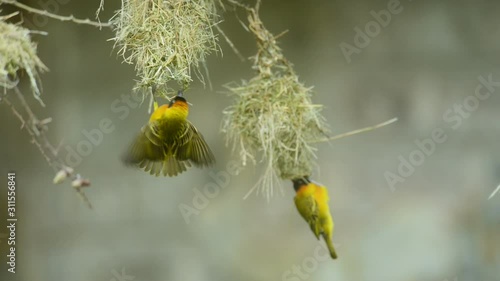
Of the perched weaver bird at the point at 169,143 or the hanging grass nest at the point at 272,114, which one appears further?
the hanging grass nest at the point at 272,114

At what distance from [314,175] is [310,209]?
1.00 meters

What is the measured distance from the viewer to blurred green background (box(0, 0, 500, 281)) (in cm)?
381

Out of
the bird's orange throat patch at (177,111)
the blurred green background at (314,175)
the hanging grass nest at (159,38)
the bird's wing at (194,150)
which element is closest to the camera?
the hanging grass nest at (159,38)

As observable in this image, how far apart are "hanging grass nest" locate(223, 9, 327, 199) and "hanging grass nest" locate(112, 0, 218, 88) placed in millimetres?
318

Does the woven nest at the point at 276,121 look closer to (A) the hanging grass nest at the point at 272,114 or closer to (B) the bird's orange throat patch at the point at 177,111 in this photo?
(A) the hanging grass nest at the point at 272,114

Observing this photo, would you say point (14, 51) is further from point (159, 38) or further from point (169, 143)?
point (169, 143)

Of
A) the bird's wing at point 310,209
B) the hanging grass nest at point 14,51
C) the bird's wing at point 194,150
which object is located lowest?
the bird's wing at point 310,209

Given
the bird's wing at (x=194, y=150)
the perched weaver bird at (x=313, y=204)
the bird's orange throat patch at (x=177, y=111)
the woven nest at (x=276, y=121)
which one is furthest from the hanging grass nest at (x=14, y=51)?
the perched weaver bird at (x=313, y=204)

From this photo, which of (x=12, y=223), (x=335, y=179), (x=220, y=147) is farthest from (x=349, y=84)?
(x=12, y=223)

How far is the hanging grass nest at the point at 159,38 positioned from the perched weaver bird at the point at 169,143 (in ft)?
0.42

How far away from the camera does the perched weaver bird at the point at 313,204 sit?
2754mm

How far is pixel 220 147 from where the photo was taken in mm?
3855

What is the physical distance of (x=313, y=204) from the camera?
276 centimetres

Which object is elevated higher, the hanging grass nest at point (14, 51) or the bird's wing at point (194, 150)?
the hanging grass nest at point (14, 51)
